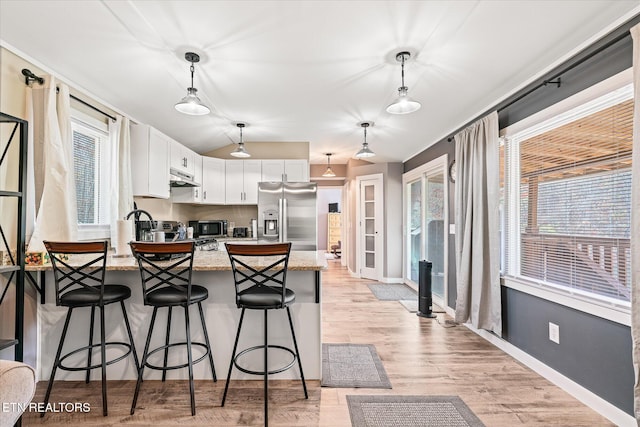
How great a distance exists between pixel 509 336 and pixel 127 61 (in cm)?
410

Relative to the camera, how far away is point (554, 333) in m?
2.46

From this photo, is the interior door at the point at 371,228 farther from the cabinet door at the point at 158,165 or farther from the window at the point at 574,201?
the cabinet door at the point at 158,165

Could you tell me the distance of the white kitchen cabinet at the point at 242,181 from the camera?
5.34 metres

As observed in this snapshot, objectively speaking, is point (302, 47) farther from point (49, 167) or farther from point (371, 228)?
point (371, 228)

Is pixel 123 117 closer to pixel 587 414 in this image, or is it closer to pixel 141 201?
pixel 141 201

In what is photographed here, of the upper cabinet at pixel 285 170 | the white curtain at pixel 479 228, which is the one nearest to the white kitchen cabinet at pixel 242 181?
the upper cabinet at pixel 285 170

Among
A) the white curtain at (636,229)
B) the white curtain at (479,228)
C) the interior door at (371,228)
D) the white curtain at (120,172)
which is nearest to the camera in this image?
the white curtain at (636,229)

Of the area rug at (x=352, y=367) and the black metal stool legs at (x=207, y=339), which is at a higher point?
the black metal stool legs at (x=207, y=339)

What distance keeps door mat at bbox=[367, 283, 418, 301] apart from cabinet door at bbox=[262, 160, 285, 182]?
2.53 m

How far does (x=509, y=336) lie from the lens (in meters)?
2.99

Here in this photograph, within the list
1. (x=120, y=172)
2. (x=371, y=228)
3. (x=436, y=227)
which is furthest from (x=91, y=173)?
(x=371, y=228)

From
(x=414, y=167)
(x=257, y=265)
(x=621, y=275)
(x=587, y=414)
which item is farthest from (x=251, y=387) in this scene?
(x=414, y=167)

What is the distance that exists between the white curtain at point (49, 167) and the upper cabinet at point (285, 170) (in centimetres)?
304

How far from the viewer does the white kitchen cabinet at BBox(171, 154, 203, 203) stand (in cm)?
484
